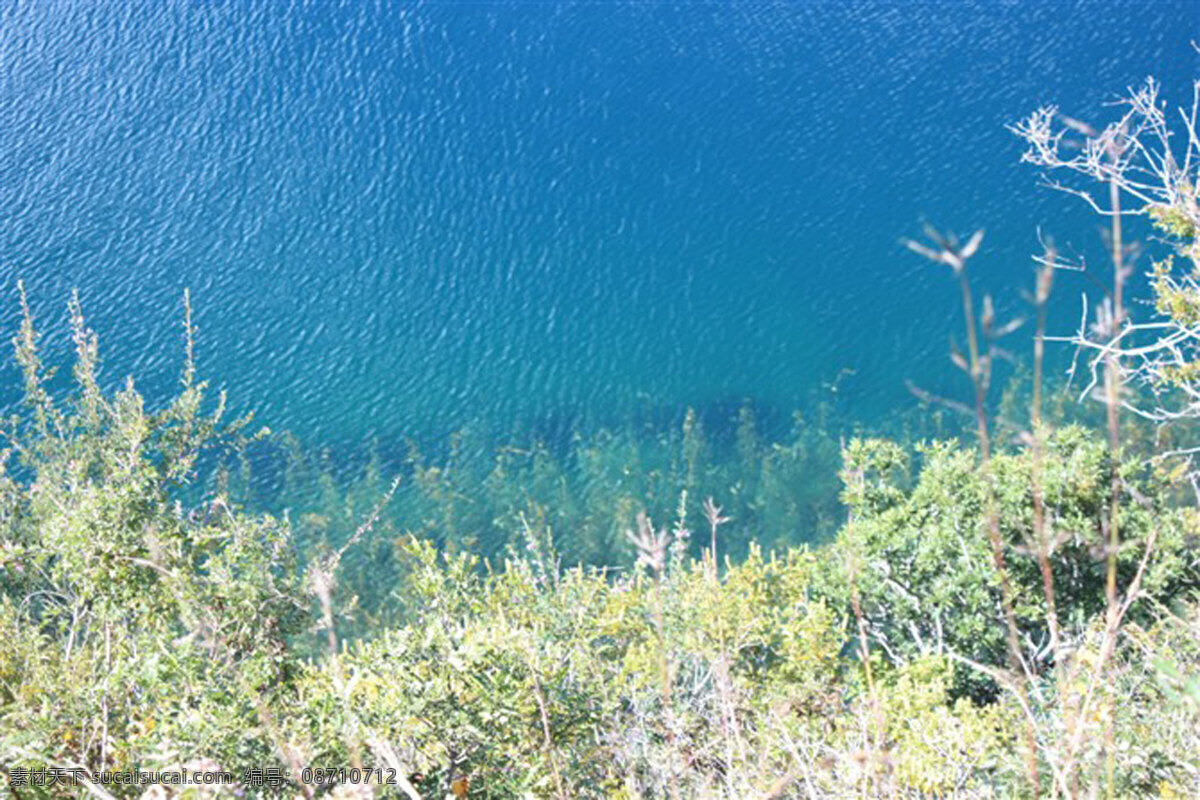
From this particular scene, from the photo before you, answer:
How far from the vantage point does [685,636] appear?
407 inches

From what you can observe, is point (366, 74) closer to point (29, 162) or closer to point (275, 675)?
point (29, 162)

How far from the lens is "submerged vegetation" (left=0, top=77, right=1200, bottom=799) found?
148 inches

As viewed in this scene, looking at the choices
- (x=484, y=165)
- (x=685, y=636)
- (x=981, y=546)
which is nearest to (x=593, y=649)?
(x=685, y=636)

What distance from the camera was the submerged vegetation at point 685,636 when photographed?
12.4ft

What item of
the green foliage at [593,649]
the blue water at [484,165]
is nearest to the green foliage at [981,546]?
the green foliage at [593,649]

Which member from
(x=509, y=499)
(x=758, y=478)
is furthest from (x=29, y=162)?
(x=758, y=478)

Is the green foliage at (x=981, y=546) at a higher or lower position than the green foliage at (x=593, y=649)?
higher


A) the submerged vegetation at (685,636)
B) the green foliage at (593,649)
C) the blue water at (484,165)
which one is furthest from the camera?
the blue water at (484,165)

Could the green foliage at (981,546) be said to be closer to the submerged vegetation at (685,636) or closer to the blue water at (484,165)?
the submerged vegetation at (685,636)

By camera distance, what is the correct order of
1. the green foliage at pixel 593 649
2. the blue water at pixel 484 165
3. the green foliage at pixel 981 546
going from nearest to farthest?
the green foliage at pixel 593 649 → the green foliage at pixel 981 546 → the blue water at pixel 484 165

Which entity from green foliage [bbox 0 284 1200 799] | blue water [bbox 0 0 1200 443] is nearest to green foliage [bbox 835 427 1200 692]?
green foliage [bbox 0 284 1200 799]

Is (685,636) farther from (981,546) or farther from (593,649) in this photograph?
(981,546)

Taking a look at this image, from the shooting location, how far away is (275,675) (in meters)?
7.40

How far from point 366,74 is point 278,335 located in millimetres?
10738
